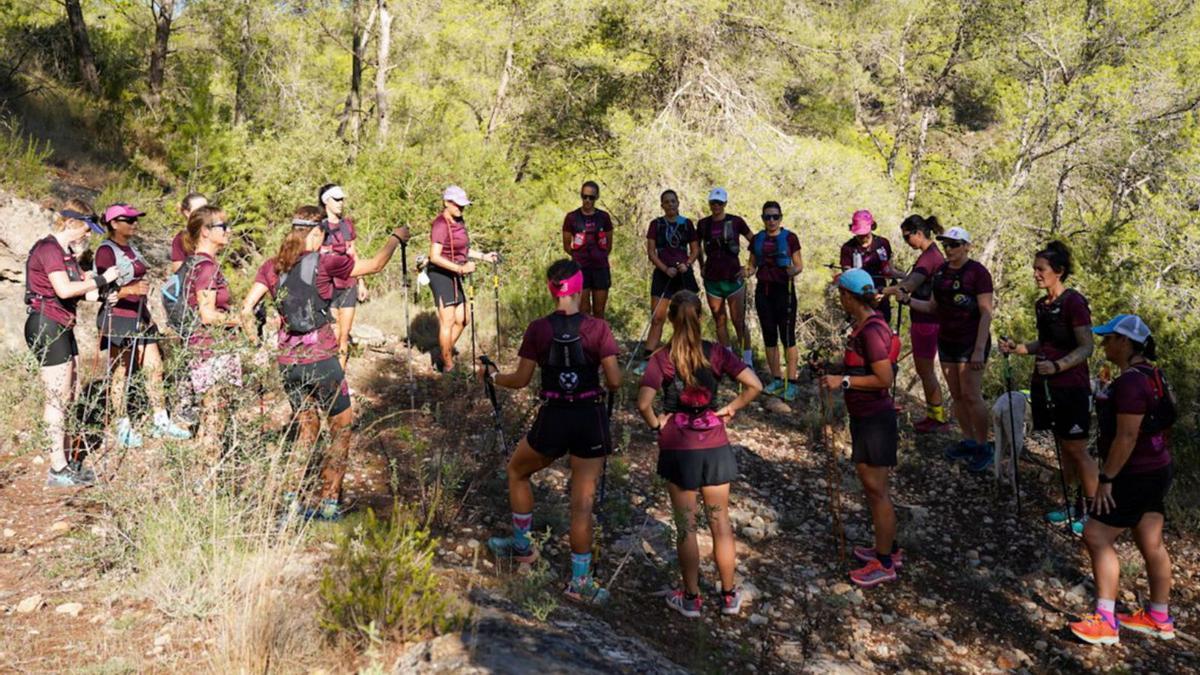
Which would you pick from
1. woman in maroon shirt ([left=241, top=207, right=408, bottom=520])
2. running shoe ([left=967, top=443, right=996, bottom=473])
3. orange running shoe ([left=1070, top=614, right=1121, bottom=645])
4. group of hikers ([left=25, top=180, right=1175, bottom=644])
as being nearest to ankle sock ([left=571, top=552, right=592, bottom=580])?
group of hikers ([left=25, top=180, right=1175, bottom=644])

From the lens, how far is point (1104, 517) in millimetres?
5125

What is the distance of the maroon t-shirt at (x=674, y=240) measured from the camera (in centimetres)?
856

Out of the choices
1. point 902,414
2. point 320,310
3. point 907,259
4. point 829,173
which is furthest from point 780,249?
point 907,259

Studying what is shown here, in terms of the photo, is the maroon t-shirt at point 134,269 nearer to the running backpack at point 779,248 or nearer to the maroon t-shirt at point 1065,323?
the running backpack at point 779,248

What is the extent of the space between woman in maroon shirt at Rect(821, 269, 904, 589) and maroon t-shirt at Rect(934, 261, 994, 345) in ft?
4.56

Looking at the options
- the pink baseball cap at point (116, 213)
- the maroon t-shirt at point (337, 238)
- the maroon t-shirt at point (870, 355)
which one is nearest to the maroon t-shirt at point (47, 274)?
the pink baseball cap at point (116, 213)

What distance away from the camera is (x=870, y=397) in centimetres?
539

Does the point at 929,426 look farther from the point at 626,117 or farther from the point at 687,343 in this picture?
the point at 626,117

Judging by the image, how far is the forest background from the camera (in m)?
12.9

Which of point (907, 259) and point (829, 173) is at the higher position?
point (829, 173)

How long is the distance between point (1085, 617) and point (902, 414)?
3760mm

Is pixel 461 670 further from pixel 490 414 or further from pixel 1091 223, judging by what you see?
pixel 1091 223

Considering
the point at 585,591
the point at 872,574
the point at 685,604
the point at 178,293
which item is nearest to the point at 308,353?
the point at 178,293

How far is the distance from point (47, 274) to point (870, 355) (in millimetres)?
5330
